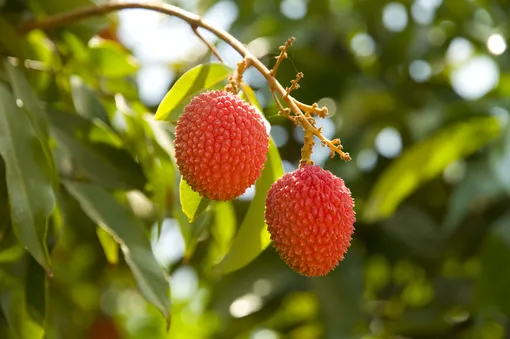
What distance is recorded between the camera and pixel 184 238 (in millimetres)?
1136

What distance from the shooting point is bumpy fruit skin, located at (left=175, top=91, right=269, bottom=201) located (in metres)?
0.83

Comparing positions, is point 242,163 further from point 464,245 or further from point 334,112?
point 464,245

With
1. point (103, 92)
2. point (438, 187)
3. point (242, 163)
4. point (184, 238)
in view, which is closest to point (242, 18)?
point (103, 92)

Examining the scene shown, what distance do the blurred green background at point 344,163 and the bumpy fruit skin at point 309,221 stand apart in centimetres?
41

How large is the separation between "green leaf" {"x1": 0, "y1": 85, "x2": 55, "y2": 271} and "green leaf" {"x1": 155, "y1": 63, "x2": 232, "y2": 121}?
182 millimetres

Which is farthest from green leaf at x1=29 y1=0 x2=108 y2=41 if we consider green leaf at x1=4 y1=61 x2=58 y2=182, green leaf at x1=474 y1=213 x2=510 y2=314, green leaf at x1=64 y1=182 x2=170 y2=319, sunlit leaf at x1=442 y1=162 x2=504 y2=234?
green leaf at x1=474 y1=213 x2=510 y2=314

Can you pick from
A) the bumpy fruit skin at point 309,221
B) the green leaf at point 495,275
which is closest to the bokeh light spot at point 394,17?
the green leaf at point 495,275

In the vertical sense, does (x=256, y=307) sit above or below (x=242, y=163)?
below

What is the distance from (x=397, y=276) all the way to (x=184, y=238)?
1.14 meters

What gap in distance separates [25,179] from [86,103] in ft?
1.30

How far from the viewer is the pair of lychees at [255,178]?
833mm

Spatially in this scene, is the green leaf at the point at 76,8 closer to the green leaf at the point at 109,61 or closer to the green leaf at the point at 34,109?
the green leaf at the point at 109,61

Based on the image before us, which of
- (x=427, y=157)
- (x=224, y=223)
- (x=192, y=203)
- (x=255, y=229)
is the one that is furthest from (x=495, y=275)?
(x=192, y=203)

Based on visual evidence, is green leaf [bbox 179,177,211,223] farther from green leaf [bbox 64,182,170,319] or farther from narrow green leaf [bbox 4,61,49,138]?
narrow green leaf [bbox 4,61,49,138]
